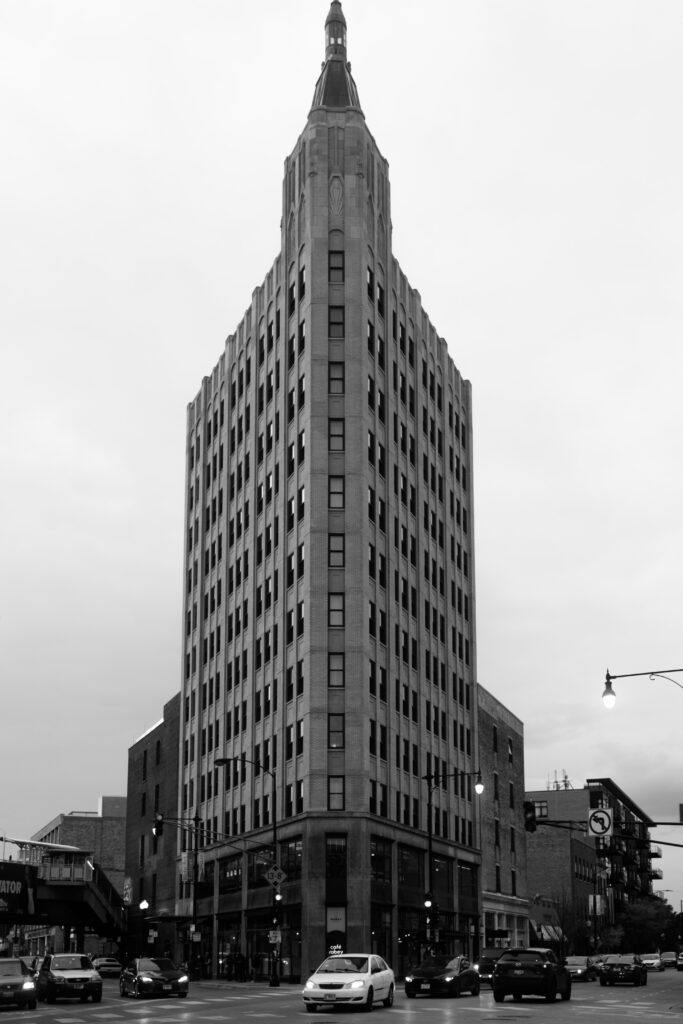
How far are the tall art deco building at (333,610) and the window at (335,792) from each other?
13 cm

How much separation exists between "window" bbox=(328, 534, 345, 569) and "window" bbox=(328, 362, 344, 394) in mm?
9608

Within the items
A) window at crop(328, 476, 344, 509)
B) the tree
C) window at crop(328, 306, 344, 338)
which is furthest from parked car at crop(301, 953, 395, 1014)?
the tree

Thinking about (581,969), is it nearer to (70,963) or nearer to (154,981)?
(154,981)

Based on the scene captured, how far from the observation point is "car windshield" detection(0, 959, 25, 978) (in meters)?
39.3

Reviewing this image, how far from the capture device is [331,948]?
6919 cm

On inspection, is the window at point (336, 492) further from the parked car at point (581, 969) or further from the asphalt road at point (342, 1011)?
the asphalt road at point (342, 1011)

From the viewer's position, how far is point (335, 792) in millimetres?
72438

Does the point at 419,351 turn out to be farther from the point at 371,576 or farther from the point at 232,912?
the point at 232,912

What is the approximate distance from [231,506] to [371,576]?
20427 millimetres

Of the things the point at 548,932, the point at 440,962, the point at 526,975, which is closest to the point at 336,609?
the point at 440,962

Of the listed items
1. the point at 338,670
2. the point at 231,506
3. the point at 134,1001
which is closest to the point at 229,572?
the point at 231,506

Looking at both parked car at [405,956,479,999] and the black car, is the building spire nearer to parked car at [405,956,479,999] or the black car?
parked car at [405,956,479,999]

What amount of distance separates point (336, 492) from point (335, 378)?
7584 millimetres

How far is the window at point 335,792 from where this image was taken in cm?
7206
